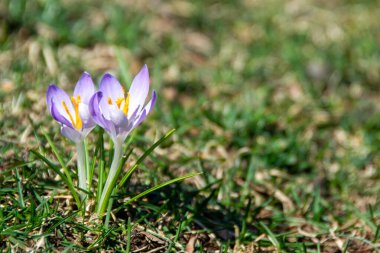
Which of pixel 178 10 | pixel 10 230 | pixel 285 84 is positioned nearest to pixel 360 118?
pixel 285 84

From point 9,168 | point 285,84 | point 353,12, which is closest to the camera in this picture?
point 9,168

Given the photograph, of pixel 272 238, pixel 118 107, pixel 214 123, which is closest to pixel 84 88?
pixel 118 107

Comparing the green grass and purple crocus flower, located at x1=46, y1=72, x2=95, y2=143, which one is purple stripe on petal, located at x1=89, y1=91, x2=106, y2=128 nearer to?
purple crocus flower, located at x1=46, y1=72, x2=95, y2=143

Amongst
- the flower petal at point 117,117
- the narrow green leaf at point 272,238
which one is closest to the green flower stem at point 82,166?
the flower petal at point 117,117

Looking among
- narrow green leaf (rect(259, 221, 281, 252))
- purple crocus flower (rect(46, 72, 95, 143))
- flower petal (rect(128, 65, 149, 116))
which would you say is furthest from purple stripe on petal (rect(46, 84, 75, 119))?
narrow green leaf (rect(259, 221, 281, 252))

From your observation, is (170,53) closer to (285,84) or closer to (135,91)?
(285,84)

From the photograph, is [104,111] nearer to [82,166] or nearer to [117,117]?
[117,117]

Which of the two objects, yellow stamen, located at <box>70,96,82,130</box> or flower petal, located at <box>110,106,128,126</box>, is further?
yellow stamen, located at <box>70,96,82,130</box>
